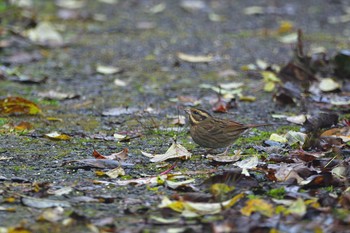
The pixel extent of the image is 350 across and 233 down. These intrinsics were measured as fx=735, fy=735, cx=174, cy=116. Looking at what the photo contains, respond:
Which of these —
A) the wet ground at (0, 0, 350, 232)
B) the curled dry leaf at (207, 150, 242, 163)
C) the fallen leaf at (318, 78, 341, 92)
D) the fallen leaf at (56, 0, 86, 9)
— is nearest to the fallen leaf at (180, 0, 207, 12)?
the wet ground at (0, 0, 350, 232)

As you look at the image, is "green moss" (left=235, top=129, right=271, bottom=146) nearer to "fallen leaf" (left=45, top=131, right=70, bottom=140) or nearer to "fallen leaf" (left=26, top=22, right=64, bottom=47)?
"fallen leaf" (left=45, top=131, right=70, bottom=140)

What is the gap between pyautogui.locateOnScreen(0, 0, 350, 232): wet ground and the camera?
4.09 metres

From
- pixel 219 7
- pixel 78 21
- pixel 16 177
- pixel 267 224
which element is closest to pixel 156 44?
pixel 78 21

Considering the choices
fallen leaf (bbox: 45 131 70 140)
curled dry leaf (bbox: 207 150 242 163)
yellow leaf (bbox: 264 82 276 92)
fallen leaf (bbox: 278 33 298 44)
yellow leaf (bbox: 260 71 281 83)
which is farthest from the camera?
fallen leaf (bbox: 278 33 298 44)

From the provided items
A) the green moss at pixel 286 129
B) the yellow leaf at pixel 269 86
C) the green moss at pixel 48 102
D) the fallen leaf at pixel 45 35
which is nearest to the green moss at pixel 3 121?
the green moss at pixel 48 102

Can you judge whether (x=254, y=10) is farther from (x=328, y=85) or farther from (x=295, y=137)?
(x=295, y=137)

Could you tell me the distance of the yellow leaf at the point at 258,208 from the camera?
11.9 feet

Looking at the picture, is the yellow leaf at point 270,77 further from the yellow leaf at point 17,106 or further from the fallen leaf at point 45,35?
the fallen leaf at point 45,35

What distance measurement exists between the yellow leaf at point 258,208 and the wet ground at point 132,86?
22 centimetres

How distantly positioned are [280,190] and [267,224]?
1.89 feet

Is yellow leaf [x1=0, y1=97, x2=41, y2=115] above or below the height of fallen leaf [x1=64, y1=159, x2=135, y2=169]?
below

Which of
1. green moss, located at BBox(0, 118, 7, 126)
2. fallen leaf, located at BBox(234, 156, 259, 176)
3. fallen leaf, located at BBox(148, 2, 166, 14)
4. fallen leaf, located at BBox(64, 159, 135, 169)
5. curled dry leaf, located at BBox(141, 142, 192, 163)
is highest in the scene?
fallen leaf, located at BBox(64, 159, 135, 169)

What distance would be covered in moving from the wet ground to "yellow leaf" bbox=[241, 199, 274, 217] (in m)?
0.22

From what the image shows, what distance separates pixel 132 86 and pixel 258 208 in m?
3.92
